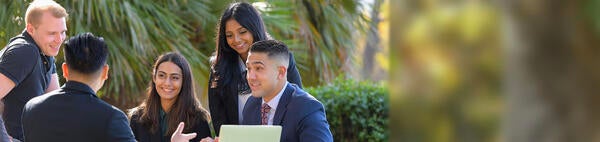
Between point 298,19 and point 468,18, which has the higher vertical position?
point 468,18

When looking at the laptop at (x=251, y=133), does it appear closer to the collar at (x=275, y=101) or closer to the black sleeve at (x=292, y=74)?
the collar at (x=275, y=101)

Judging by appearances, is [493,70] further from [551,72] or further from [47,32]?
[47,32]

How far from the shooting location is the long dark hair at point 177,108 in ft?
16.0

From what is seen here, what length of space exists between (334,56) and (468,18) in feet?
34.1

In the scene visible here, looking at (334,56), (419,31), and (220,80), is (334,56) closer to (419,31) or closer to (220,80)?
(220,80)

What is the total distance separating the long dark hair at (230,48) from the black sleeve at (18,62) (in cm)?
90

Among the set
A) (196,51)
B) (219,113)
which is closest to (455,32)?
(219,113)

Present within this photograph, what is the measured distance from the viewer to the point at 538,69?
735 mm

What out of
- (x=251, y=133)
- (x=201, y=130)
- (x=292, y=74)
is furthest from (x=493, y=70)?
(x=201, y=130)

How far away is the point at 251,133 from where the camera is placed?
337cm

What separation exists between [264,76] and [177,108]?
1.08 meters

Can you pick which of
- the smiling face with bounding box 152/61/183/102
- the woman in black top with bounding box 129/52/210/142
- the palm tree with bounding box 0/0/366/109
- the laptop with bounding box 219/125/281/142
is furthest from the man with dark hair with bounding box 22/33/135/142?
the palm tree with bounding box 0/0/366/109

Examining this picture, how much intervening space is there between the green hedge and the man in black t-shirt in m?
4.56

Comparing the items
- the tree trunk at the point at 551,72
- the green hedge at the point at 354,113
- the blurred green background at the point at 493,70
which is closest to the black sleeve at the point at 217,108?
the blurred green background at the point at 493,70
